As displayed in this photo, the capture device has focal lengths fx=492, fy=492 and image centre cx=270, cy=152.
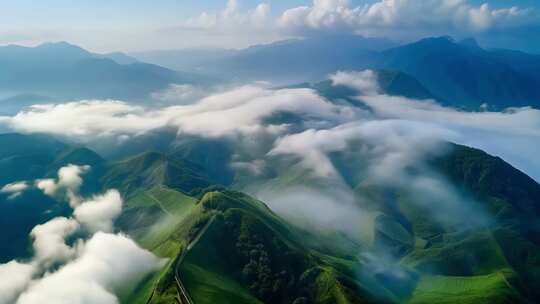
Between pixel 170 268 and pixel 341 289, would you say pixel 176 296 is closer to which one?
pixel 170 268

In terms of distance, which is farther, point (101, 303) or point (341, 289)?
point (341, 289)

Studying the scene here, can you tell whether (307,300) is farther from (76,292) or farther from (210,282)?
(76,292)

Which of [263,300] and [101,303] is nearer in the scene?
[101,303]

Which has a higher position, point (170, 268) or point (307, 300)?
point (170, 268)

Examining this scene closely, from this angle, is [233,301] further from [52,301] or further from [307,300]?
[52,301]

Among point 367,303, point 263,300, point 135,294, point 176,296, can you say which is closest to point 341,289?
point 367,303

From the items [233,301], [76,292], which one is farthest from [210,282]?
[76,292]

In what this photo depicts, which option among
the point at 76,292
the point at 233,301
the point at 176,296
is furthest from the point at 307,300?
the point at 76,292

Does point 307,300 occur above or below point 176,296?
below
